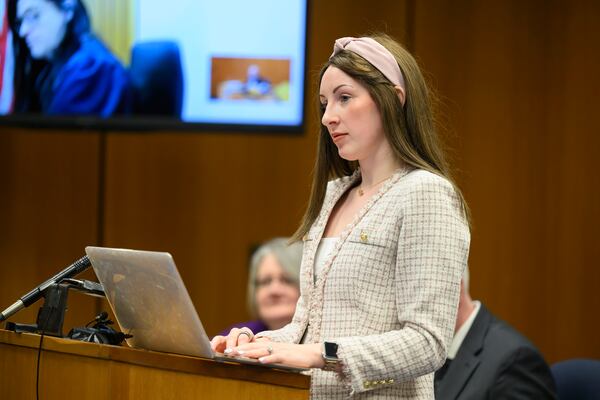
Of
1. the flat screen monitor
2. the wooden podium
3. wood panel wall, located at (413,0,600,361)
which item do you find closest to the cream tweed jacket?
the wooden podium

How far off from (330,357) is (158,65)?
9.38 ft

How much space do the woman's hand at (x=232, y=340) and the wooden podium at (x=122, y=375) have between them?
0.44ft

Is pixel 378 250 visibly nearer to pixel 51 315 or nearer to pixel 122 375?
pixel 122 375

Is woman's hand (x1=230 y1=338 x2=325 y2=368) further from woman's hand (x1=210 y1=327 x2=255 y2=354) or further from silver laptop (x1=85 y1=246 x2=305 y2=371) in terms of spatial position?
woman's hand (x1=210 y1=327 x2=255 y2=354)

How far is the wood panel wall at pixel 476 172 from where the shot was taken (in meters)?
5.06

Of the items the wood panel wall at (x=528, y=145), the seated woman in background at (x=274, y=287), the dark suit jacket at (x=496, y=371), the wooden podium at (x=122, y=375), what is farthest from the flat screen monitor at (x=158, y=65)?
the wooden podium at (x=122, y=375)

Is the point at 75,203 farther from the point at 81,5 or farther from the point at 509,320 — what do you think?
the point at 509,320

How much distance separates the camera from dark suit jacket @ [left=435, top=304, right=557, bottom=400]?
3.31 metres

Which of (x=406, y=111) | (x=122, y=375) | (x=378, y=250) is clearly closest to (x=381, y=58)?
(x=406, y=111)

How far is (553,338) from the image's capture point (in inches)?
200

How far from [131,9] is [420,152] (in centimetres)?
266

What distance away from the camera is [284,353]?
1905 mm

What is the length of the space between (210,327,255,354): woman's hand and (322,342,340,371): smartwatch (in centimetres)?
21

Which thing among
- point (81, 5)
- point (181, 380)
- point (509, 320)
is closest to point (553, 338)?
point (509, 320)
